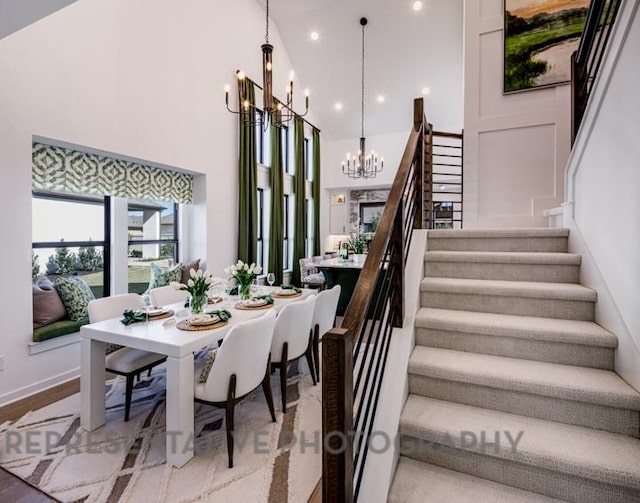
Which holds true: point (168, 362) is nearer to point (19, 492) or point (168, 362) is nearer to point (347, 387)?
point (19, 492)

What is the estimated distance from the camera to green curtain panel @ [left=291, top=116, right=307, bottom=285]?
23.0 ft

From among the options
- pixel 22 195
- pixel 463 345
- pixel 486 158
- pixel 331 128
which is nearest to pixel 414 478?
pixel 463 345

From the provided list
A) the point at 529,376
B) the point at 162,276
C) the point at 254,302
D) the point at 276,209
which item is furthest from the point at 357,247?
the point at 529,376

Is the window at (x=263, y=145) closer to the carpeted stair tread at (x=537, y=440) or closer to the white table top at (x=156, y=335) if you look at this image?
the white table top at (x=156, y=335)

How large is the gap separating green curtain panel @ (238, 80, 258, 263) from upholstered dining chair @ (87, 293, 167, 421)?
100.0 inches

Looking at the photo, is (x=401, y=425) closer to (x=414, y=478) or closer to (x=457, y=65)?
(x=414, y=478)

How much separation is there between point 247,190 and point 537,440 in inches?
190

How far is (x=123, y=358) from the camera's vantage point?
8.25 feet

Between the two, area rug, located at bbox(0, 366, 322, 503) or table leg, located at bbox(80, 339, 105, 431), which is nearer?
area rug, located at bbox(0, 366, 322, 503)

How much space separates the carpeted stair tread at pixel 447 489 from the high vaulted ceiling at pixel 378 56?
642cm

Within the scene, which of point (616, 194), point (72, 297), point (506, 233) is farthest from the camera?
point (72, 297)

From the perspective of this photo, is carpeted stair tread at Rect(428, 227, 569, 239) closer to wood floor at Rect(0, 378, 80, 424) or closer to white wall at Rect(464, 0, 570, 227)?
white wall at Rect(464, 0, 570, 227)

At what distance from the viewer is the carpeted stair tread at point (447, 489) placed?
1.33m

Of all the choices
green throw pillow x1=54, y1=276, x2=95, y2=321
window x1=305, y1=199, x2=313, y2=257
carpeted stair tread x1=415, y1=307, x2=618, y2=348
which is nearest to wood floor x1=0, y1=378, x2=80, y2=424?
green throw pillow x1=54, y1=276, x2=95, y2=321
